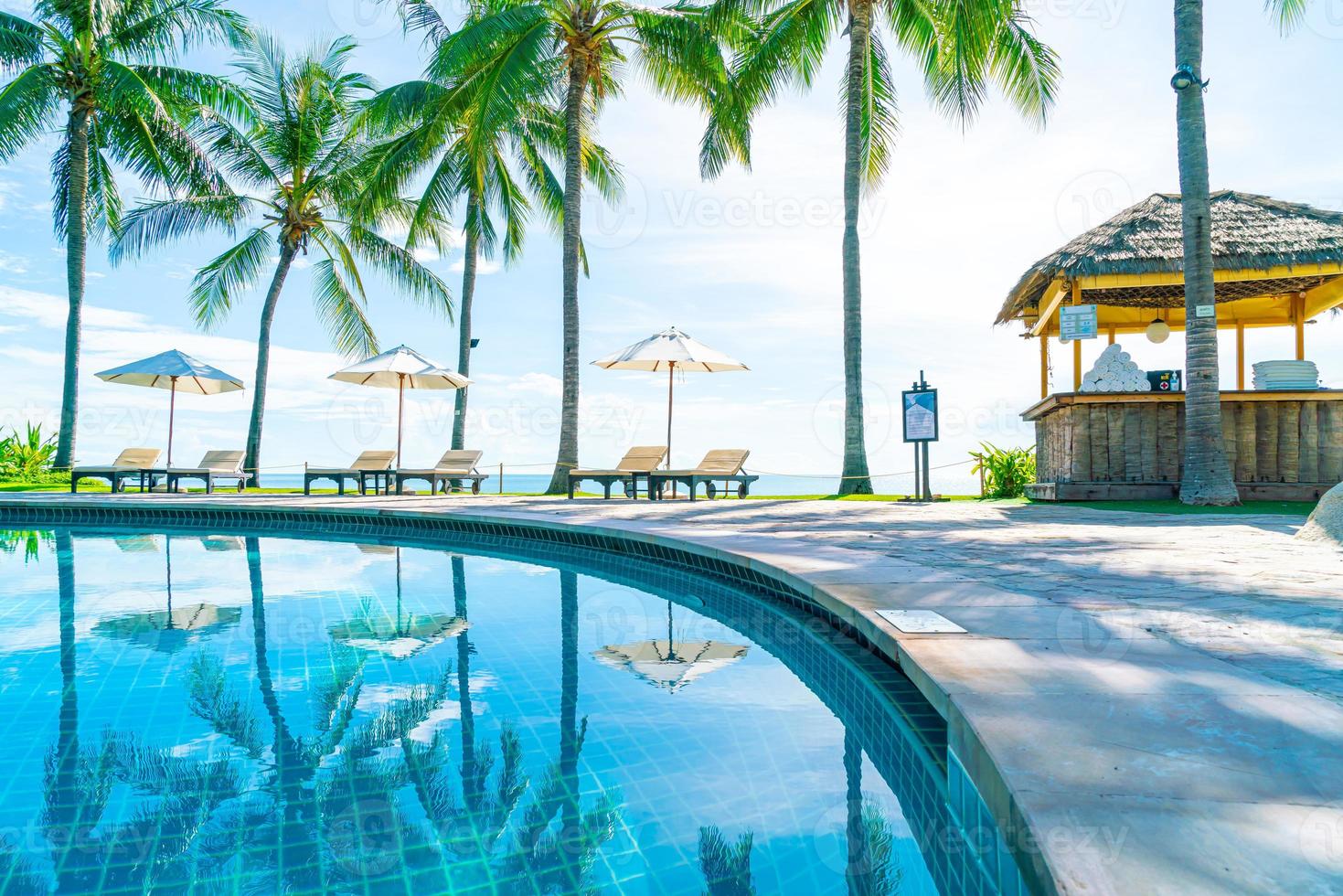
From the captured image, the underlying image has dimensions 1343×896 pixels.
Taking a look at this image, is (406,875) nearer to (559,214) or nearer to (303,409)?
(559,214)

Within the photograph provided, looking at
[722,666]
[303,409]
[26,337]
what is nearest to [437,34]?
[303,409]

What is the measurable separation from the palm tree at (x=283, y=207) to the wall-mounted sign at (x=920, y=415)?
11.9 metres

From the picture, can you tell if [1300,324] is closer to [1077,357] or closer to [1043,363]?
[1043,363]

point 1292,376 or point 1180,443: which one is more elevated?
point 1292,376

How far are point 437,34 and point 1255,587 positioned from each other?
20.1 metres

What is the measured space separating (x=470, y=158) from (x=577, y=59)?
3913 millimetres

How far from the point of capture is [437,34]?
19062 mm

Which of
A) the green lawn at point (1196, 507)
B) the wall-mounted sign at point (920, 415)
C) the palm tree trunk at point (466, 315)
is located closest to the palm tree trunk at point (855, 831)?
the green lawn at point (1196, 507)

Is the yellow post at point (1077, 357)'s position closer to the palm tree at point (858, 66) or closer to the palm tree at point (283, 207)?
the palm tree at point (858, 66)

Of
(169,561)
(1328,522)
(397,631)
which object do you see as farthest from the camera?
(169,561)

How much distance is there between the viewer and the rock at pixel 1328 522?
573 centimetres

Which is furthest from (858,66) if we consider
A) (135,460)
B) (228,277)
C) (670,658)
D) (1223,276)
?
(135,460)

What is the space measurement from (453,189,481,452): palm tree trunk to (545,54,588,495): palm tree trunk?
4.42 metres

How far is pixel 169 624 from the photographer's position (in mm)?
5023
